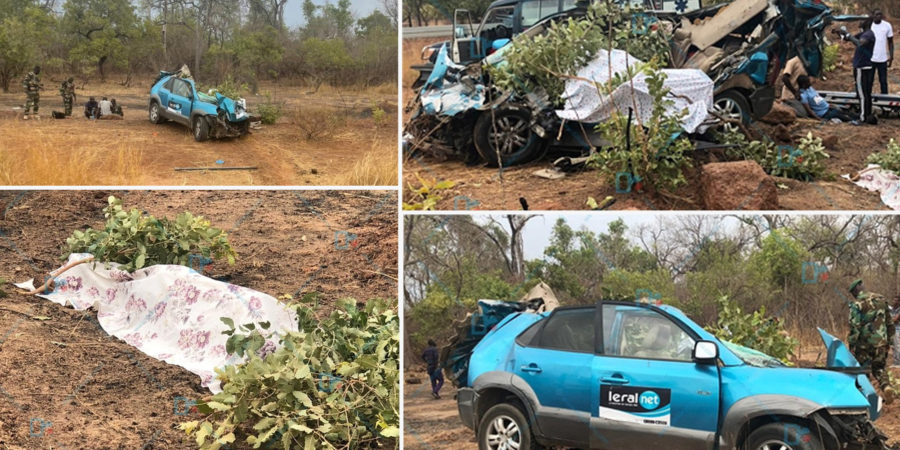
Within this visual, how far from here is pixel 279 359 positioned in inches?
285

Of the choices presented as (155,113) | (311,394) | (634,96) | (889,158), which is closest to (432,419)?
(311,394)

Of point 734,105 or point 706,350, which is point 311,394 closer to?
point 706,350

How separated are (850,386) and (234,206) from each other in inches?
293

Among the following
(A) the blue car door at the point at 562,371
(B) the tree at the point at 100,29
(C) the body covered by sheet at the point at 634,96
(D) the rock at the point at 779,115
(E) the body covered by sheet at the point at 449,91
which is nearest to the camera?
(A) the blue car door at the point at 562,371

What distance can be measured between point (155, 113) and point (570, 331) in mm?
9354

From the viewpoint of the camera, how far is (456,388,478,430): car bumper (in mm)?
7184

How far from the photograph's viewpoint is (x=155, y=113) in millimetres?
Answer: 14328

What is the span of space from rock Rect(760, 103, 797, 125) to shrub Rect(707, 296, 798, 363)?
361 cm

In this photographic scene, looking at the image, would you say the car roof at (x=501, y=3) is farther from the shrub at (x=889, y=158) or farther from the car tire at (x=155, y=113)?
the car tire at (x=155, y=113)

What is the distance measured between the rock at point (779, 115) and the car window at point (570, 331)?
5139mm

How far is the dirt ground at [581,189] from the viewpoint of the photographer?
9.16 meters

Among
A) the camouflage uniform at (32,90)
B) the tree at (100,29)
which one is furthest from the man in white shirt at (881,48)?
the camouflage uniform at (32,90)

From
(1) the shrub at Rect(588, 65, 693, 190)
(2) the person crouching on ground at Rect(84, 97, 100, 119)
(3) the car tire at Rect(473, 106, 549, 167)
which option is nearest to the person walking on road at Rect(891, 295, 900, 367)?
(1) the shrub at Rect(588, 65, 693, 190)

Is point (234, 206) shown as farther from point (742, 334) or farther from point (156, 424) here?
point (742, 334)
